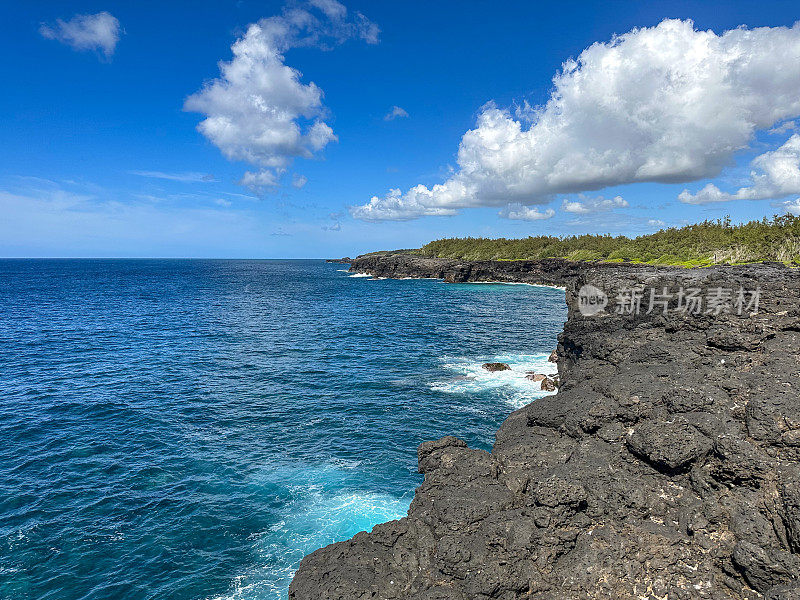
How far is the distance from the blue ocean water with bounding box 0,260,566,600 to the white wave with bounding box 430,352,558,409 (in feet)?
1.06

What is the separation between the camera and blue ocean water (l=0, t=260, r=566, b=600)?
20.1 metres

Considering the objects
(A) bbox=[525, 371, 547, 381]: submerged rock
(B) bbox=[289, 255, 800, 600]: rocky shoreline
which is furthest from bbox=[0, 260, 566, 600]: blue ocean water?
(B) bbox=[289, 255, 800, 600]: rocky shoreline

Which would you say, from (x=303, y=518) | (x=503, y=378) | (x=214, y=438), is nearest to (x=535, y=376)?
(x=503, y=378)

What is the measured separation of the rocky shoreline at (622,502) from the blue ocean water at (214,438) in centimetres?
969

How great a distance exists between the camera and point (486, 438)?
31.6 m

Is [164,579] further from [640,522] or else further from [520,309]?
[520,309]

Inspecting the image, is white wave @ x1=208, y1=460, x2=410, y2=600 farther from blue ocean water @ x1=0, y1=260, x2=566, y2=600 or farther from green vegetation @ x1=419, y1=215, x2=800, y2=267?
→ green vegetation @ x1=419, y1=215, x2=800, y2=267

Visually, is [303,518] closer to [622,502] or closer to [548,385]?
[622,502]

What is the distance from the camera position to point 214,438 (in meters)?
32.4

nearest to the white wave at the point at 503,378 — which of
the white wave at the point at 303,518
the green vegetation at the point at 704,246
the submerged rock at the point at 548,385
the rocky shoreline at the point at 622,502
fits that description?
the submerged rock at the point at 548,385

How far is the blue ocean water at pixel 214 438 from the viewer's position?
2014cm

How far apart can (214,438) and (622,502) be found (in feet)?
96.5

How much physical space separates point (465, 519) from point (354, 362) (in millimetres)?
41261

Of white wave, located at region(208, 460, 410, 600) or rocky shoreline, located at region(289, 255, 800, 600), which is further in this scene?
white wave, located at region(208, 460, 410, 600)
